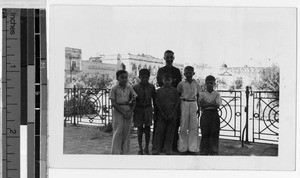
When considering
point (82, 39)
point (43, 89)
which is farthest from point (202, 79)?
point (43, 89)

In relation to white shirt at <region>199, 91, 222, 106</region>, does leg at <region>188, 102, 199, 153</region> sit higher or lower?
lower

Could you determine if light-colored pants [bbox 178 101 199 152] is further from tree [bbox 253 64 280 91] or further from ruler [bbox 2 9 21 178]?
ruler [bbox 2 9 21 178]

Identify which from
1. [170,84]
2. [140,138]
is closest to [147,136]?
[140,138]

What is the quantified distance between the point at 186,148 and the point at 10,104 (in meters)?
1.35

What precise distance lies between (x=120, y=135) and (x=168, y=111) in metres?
0.41

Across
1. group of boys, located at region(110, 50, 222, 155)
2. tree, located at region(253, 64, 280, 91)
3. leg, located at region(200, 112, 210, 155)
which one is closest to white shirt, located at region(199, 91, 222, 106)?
group of boys, located at region(110, 50, 222, 155)

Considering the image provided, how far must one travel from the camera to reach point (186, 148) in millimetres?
3334

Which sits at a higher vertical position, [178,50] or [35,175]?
[178,50]

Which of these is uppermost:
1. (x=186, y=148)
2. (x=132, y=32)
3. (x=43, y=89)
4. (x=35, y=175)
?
(x=132, y=32)

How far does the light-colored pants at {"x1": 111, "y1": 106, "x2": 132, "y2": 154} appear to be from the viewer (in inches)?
131

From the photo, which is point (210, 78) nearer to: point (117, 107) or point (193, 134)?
point (193, 134)

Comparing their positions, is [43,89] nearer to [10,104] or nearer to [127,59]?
[10,104]

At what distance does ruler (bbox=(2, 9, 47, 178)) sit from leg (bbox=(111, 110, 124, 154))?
527 millimetres

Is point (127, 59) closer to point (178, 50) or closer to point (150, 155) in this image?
point (178, 50)
